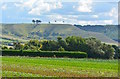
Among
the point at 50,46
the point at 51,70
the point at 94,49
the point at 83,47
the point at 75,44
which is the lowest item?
the point at 94,49

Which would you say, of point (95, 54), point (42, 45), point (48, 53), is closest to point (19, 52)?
point (48, 53)

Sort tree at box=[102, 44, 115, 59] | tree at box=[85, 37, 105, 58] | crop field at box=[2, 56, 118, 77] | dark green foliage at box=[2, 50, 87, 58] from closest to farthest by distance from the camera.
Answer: crop field at box=[2, 56, 118, 77] → dark green foliage at box=[2, 50, 87, 58] → tree at box=[85, 37, 105, 58] → tree at box=[102, 44, 115, 59]

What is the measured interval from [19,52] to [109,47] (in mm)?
22129

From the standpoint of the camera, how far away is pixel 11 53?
5572 centimetres

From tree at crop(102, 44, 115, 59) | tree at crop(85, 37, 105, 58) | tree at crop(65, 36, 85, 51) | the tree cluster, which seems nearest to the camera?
tree at crop(85, 37, 105, 58)

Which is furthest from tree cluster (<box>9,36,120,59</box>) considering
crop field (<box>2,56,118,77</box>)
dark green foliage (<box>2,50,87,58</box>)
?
crop field (<box>2,56,118,77</box>)

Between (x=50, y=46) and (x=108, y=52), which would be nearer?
(x=108, y=52)

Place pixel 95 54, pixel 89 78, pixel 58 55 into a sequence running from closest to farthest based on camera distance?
pixel 89 78 → pixel 58 55 → pixel 95 54

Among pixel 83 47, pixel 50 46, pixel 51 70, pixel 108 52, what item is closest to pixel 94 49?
pixel 83 47

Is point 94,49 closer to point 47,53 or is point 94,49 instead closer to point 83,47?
point 83,47

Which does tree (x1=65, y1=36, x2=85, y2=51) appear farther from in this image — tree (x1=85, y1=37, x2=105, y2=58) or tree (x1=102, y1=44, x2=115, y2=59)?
tree (x1=102, y1=44, x2=115, y2=59)

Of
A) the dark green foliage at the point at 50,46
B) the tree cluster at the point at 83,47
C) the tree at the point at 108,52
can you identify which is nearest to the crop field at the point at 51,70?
the tree cluster at the point at 83,47

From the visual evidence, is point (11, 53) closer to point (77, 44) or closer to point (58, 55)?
point (58, 55)

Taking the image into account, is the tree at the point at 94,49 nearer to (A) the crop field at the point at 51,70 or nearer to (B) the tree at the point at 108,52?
(B) the tree at the point at 108,52
